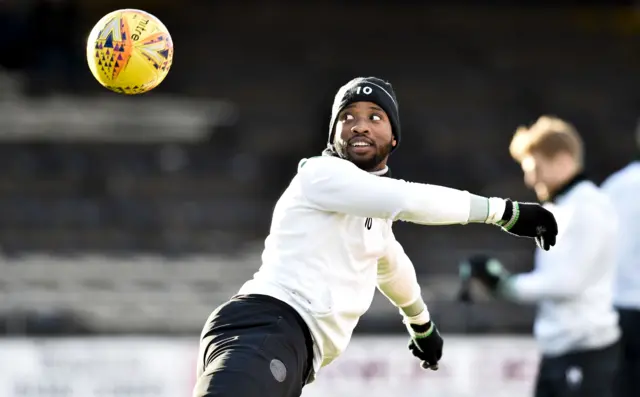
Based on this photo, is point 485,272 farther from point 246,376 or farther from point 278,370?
point 246,376

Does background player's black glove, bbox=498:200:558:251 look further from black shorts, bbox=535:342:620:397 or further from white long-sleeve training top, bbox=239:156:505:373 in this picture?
black shorts, bbox=535:342:620:397

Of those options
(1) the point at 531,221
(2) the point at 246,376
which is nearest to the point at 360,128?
(1) the point at 531,221

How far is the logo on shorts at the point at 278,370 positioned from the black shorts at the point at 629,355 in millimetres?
3212

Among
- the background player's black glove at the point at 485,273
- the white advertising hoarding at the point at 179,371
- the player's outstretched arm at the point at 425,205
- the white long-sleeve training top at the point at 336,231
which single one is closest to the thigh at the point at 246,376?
the white long-sleeve training top at the point at 336,231

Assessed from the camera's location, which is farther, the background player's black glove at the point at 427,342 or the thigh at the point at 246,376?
the background player's black glove at the point at 427,342

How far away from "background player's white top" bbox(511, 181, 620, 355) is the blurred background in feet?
17.3

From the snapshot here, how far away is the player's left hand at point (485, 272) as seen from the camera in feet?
21.9

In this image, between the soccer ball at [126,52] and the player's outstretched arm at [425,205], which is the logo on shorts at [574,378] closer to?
the player's outstretched arm at [425,205]

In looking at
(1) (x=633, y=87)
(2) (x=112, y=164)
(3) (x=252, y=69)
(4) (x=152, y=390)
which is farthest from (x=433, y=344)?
(1) (x=633, y=87)

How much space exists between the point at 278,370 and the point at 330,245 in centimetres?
55

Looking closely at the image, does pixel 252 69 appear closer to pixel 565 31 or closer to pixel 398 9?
pixel 398 9

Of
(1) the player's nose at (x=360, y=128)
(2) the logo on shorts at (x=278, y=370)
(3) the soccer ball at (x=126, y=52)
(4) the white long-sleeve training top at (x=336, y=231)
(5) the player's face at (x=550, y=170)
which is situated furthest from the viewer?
(5) the player's face at (x=550, y=170)

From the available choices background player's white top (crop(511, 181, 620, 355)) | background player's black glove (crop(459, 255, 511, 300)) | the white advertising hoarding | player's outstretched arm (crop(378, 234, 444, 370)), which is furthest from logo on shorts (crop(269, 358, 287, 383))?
the white advertising hoarding

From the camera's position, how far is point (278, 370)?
4.45 meters
